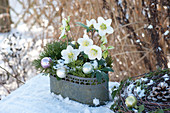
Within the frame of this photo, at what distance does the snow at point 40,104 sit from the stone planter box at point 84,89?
2cm

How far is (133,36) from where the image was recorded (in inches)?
49.7

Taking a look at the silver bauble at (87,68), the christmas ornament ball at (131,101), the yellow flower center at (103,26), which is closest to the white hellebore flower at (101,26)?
the yellow flower center at (103,26)

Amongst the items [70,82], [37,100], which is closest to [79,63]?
[70,82]

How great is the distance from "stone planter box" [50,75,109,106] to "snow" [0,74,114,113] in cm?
2

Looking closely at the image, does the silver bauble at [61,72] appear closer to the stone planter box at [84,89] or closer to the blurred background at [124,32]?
the stone planter box at [84,89]

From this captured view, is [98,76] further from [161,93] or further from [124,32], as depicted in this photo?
[124,32]

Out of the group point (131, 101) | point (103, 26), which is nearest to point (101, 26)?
point (103, 26)

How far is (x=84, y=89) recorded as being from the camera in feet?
2.30

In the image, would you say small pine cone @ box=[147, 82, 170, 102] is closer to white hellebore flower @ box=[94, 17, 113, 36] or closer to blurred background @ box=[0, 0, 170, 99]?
white hellebore flower @ box=[94, 17, 113, 36]

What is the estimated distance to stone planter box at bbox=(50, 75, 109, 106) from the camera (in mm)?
694

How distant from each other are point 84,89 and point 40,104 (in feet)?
0.52

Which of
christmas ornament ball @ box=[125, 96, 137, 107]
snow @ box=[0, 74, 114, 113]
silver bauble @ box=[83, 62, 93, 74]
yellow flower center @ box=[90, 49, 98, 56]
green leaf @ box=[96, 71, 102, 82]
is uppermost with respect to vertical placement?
yellow flower center @ box=[90, 49, 98, 56]

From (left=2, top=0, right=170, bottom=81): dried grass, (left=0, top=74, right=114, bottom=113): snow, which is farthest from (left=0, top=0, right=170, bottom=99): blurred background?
(left=0, top=74, right=114, bottom=113): snow

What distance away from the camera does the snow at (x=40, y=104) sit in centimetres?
69
